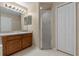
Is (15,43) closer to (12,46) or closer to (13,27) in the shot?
(12,46)

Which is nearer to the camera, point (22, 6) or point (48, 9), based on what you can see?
point (48, 9)

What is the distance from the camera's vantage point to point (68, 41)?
322 centimetres

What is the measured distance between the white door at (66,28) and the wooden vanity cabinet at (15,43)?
121cm

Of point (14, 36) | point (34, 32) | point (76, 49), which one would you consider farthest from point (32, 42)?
point (76, 49)

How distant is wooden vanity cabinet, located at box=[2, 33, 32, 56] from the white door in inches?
47.6

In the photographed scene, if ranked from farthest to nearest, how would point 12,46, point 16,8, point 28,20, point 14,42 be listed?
point 28,20 → point 16,8 → point 14,42 → point 12,46

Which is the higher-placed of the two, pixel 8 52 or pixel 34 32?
pixel 34 32

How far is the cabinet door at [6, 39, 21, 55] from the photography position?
2873 millimetres

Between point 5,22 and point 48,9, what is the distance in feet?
5.41

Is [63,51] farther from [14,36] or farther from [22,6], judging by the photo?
[22,6]

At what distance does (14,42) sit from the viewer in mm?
3172

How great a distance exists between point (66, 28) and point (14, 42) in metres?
1.71

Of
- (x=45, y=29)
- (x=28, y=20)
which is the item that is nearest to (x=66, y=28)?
(x=45, y=29)

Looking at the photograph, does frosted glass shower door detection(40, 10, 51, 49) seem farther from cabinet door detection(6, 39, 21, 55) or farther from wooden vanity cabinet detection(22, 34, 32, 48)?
cabinet door detection(6, 39, 21, 55)
